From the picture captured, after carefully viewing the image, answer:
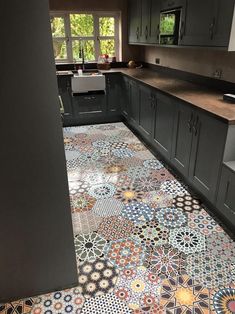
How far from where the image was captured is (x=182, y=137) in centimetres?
246

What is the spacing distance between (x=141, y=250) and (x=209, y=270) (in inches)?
18.5

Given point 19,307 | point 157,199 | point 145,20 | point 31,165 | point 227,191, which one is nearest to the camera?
point 31,165

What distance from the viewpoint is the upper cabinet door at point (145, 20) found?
3.54 meters

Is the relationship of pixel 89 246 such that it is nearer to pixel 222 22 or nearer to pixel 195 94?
pixel 195 94

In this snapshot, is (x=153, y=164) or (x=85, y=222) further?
(x=153, y=164)

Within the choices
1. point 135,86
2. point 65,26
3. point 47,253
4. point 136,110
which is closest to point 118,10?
point 65,26

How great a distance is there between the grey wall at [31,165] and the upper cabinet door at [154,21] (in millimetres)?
2791

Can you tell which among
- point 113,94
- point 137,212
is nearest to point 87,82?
point 113,94

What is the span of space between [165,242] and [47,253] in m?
0.91

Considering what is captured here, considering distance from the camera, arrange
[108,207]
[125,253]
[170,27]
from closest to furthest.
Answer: [125,253] < [108,207] < [170,27]

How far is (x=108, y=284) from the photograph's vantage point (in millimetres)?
1555

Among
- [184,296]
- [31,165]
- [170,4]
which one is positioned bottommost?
[184,296]

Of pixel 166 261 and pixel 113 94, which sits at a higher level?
pixel 113 94

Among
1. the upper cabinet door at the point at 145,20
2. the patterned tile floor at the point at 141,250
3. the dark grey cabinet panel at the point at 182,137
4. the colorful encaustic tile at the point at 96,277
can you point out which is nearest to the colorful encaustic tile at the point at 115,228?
Answer: the patterned tile floor at the point at 141,250
